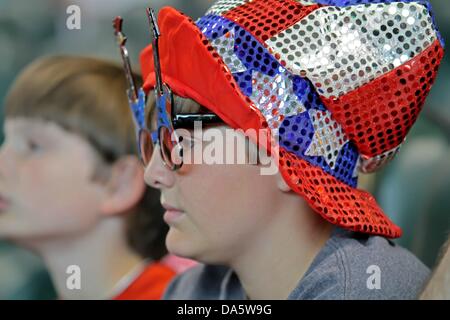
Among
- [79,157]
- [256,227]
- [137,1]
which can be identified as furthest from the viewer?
[137,1]

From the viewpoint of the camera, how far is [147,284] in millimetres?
1646

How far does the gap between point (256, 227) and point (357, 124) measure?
9.2 inches

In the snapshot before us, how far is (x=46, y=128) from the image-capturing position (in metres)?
1.65

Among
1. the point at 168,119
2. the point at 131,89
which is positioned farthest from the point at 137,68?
the point at 168,119

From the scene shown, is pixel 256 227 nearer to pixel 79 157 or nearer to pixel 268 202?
pixel 268 202

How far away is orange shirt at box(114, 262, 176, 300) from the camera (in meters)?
1.64

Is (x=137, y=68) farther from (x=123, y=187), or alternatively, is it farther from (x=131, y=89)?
(x=131, y=89)

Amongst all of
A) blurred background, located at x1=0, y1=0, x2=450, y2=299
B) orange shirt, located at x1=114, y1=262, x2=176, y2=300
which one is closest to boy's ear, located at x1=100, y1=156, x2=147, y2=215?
orange shirt, located at x1=114, y1=262, x2=176, y2=300

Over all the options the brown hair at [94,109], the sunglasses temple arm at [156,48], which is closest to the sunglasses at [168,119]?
the sunglasses temple arm at [156,48]

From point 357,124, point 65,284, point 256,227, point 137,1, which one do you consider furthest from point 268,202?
point 137,1

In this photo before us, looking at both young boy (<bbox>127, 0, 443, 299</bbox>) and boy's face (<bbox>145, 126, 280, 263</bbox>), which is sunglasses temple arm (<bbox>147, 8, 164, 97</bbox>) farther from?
boy's face (<bbox>145, 126, 280, 263</bbox>)

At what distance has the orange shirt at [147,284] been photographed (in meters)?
1.64

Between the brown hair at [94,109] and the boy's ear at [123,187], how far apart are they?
2cm

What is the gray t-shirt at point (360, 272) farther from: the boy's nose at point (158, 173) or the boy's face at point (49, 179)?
the boy's face at point (49, 179)
